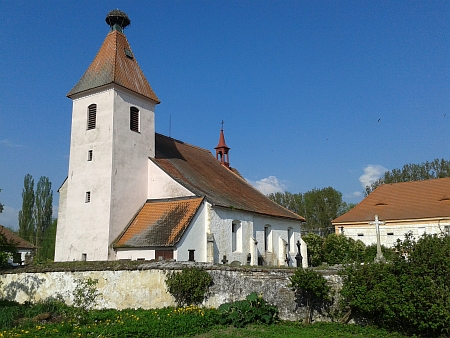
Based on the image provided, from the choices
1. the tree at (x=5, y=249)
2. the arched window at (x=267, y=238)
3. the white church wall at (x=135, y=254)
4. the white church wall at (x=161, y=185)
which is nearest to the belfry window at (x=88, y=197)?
the white church wall at (x=161, y=185)

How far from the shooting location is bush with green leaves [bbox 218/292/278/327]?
41.0 ft

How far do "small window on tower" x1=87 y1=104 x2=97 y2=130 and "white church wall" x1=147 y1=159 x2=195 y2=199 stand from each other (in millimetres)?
3836

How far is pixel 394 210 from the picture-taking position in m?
37.2

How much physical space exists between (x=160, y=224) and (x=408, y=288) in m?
12.9

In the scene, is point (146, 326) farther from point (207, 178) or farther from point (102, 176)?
point (207, 178)

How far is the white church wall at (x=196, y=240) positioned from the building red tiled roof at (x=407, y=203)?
69.3 ft

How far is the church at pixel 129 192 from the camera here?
21016mm

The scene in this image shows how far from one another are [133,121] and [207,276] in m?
13.0

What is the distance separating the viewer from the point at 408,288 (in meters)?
11.4

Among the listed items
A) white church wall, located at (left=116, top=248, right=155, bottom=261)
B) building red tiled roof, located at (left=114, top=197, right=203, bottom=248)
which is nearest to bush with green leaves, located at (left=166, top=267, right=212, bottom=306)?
building red tiled roof, located at (left=114, top=197, right=203, bottom=248)

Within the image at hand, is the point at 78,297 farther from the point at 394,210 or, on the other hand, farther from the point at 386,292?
the point at 394,210

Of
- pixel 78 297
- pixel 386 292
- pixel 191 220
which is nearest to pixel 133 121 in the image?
pixel 191 220

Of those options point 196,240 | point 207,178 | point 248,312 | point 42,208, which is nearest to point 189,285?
point 248,312

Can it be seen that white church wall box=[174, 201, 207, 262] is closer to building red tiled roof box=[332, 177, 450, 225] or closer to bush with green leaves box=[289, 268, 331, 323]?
bush with green leaves box=[289, 268, 331, 323]
